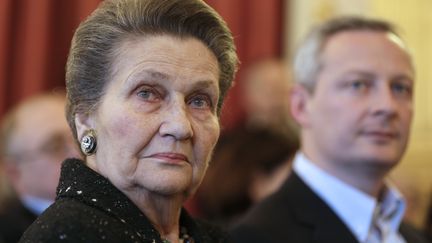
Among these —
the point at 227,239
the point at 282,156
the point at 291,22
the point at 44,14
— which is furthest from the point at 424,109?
the point at 227,239

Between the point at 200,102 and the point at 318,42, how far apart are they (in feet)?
4.81

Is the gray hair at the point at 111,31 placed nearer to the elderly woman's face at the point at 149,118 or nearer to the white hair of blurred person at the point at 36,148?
the elderly woman's face at the point at 149,118

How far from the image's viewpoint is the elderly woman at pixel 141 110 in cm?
173

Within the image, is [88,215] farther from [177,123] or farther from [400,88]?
[400,88]

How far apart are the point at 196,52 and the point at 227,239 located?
513 millimetres

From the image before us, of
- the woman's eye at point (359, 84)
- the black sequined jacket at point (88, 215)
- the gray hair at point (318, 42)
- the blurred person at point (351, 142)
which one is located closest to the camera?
the black sequined jacket at point (88, 215)

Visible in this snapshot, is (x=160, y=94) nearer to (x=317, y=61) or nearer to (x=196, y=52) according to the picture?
(x=196, y=52)

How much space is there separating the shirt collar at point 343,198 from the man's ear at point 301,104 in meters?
0.20

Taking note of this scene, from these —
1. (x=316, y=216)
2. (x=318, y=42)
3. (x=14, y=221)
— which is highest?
(x=318, y=42)

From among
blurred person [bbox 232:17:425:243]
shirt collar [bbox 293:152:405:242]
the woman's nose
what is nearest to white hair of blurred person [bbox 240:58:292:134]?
blurred person [bbox 232:17:425:243]

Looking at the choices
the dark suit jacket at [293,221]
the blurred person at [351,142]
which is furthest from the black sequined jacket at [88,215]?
the blurred person at [351,142]

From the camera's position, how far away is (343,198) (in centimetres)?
291

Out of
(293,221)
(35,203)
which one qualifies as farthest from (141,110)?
(35,203)

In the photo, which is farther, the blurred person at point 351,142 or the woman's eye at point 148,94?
the blurred person at point 351,142
